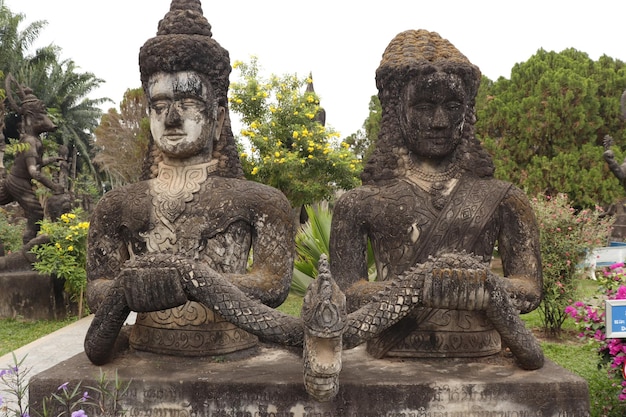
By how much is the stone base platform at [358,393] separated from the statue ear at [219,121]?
1294mm

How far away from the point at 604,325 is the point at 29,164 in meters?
8.97

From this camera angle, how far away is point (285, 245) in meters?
3.13

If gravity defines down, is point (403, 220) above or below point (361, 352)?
above

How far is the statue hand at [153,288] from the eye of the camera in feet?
8.22

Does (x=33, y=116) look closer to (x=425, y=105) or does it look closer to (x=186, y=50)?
(x=186, y=50)

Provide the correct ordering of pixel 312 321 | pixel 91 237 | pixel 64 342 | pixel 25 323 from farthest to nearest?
1. pixel 25 323
2. pixel 64 342
3. pixel 91 237
4. pixel 312 321

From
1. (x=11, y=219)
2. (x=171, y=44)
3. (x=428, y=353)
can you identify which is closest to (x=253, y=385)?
(x=428, y=353)

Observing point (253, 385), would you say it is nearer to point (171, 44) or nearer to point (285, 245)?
point (285, 245)

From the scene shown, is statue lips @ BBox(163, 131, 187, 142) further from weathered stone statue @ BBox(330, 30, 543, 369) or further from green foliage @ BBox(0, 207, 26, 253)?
green foliage @ BBox(0, 207, 26, 253)

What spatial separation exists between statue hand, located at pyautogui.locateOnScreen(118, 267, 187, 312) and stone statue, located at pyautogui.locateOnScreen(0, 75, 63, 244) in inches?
324

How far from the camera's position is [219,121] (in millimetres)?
3375

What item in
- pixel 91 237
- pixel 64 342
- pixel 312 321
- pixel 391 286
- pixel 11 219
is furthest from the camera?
pixel 11 219

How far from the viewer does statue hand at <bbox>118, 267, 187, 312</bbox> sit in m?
2.51

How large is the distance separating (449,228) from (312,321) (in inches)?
42.8
